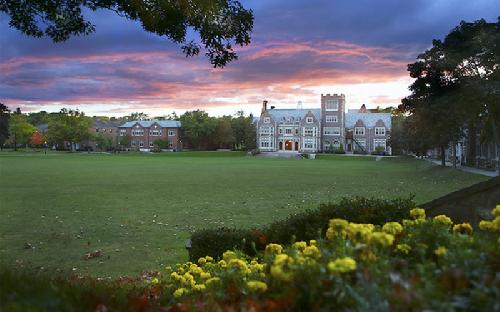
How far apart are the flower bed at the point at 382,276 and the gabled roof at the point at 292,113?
11495cm

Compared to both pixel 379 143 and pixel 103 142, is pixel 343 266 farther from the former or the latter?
pixel 103 142

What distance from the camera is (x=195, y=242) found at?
773 cm

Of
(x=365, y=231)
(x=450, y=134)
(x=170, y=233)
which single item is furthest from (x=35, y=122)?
(x=365, y=231)

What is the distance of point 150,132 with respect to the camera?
145375mm

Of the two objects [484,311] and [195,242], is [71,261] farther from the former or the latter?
[484,311]

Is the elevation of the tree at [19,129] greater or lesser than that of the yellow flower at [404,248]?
greater

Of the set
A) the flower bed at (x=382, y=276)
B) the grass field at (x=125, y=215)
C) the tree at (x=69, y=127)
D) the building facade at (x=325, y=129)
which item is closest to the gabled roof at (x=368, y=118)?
the building facade at (x=325, y=129)

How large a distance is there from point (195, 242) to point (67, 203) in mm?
13589

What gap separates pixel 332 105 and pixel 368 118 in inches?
351

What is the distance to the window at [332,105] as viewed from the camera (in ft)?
385

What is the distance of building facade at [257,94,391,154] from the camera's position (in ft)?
381

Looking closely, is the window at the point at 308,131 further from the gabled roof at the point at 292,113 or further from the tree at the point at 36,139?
the tree at the point at 36,139

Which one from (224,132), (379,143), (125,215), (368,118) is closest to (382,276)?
(125,215)

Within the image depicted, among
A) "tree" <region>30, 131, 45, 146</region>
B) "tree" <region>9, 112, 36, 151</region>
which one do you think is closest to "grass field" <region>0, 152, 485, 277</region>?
"tree" <region>9, 112, 36, 151</region>
